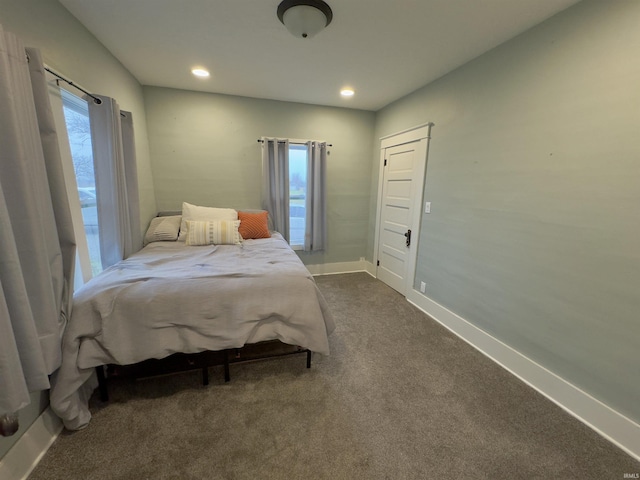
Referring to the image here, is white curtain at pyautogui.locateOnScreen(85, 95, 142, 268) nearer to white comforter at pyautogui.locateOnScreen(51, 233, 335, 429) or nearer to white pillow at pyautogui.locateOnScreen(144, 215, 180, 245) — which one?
white comforter at pyautogui.locateOnScreen(51, 233, 335, 429)

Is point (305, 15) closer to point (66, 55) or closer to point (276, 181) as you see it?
point (66, 55)

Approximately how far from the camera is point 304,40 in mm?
1943

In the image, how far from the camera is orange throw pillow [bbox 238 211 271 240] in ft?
9.74

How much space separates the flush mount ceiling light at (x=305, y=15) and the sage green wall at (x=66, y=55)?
1.35m

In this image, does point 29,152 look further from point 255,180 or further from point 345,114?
point 345,114

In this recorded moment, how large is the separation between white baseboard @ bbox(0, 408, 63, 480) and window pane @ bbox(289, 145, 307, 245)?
9.07 ft

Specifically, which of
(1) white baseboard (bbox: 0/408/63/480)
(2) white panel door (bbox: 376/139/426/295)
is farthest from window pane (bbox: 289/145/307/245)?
(1) white baseboard (bbox: 0/408/63/480)

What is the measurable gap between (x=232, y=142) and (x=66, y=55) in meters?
1.68

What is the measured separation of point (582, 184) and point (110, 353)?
290cm

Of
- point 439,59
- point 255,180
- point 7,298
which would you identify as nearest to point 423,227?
point 439,59

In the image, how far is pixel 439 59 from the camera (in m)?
2.18

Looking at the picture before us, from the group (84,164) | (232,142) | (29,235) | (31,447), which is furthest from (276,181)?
(31,447)

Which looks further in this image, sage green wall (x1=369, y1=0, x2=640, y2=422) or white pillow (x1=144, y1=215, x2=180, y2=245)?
white pillow (x1=144, y1=215, x2=180, y2=245)

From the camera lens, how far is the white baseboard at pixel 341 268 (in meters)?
3.92
